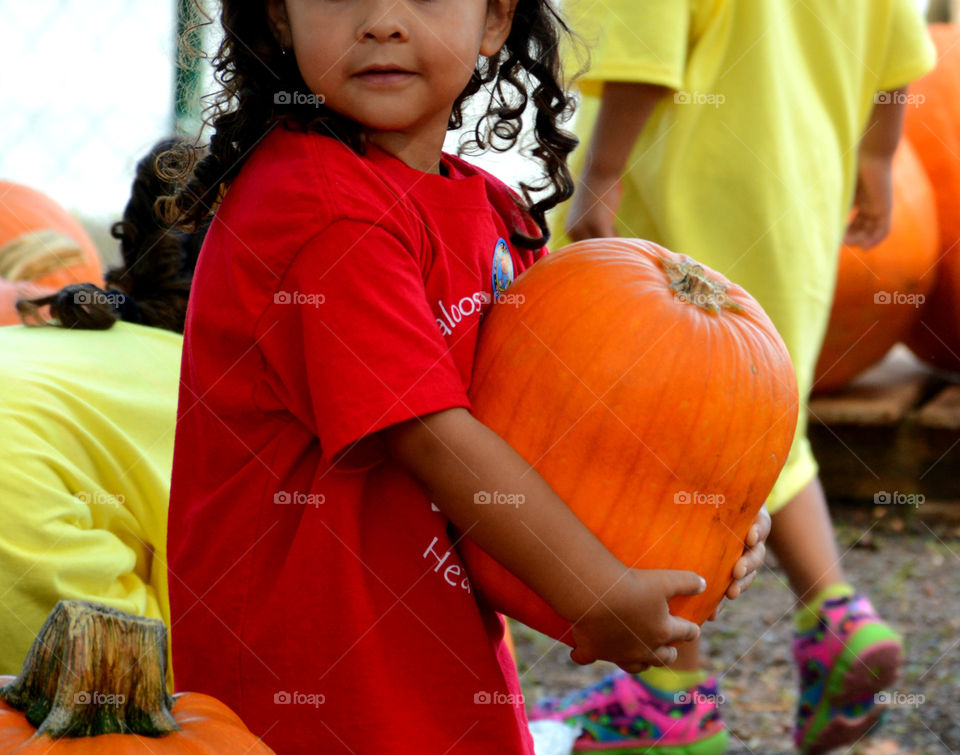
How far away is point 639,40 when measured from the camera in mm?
2219

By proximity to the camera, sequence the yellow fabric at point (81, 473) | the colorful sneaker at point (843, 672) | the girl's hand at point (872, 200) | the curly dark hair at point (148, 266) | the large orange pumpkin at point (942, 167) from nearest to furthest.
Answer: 1. the yellow fabric at point (81, 473)
2. the curly dark hair at point (148, 266)
3. the colorful sneaker at point (843, 672)
4. the girl's hand at point (872, 200)
5. the large orange pumpkin at point (942, 167)

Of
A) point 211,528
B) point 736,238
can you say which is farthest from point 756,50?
point 211,528

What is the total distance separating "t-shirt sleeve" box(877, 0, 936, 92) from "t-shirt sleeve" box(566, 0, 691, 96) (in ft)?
2.00

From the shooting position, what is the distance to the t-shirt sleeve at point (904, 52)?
258cm

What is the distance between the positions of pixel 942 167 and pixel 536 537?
11.0ft

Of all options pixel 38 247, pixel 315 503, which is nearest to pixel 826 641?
pixel 315 503

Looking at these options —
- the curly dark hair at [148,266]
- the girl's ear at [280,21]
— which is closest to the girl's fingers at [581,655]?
the girl's ear at [280,21]

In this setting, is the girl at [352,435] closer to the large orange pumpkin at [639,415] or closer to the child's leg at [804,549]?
the large orange pumpkin at [639,415]

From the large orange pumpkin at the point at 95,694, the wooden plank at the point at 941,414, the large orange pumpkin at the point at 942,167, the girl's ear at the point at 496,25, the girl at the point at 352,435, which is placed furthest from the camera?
the large orange pumpkin at the point at 942,167

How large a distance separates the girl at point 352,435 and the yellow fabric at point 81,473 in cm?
38

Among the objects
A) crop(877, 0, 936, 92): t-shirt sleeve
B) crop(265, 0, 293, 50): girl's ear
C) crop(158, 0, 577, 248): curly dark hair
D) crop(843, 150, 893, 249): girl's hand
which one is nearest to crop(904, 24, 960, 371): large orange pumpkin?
crop(843, 150, 893, 249): girl's hand

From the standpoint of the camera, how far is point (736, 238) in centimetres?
237

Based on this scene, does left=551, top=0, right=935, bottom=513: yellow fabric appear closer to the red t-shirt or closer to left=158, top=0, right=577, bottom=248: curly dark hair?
left=158, top=0, right=577, bottom=248: curly dark hair

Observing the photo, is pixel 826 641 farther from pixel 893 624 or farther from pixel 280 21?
pixel 280 21
